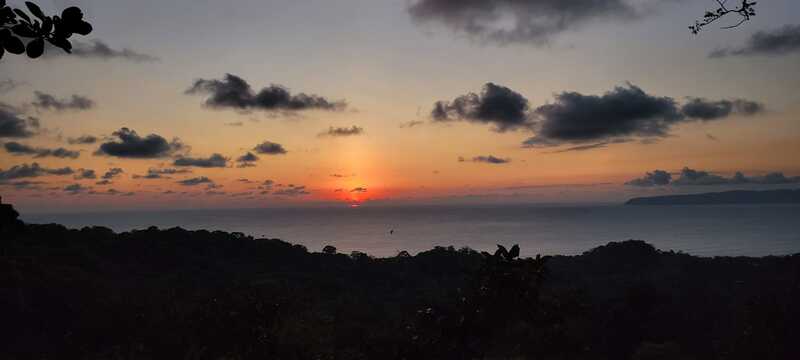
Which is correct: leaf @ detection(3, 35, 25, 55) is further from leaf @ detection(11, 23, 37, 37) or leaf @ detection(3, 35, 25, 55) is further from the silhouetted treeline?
the silhouetted treeline

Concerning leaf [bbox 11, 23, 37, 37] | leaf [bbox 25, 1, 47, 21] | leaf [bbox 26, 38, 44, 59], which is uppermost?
leaf [bbox 25, 1, 47, 21]

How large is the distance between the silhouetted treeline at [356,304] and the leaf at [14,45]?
1.44 meters

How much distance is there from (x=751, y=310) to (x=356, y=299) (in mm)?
38770

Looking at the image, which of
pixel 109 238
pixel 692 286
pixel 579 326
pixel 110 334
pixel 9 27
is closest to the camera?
pixel 9 27

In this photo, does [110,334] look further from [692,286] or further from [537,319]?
[692,286]

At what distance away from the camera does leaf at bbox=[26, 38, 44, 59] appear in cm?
360

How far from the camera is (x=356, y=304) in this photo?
56.5 metres

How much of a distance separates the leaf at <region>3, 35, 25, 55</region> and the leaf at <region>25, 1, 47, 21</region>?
272 mm

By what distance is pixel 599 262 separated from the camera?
97.6 metres

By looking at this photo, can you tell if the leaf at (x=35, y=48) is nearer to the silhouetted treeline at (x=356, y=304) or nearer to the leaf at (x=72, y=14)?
the leaf at (x=72, y=14)

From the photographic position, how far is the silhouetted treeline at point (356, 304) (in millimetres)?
14930

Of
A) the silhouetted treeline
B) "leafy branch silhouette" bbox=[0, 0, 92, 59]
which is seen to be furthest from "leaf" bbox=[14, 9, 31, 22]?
the silhouetted treeline

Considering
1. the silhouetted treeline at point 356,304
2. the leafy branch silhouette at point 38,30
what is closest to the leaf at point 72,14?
the leafy branch silhouette at point 38,30

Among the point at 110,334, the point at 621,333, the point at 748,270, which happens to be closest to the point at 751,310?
the point at 621,333
